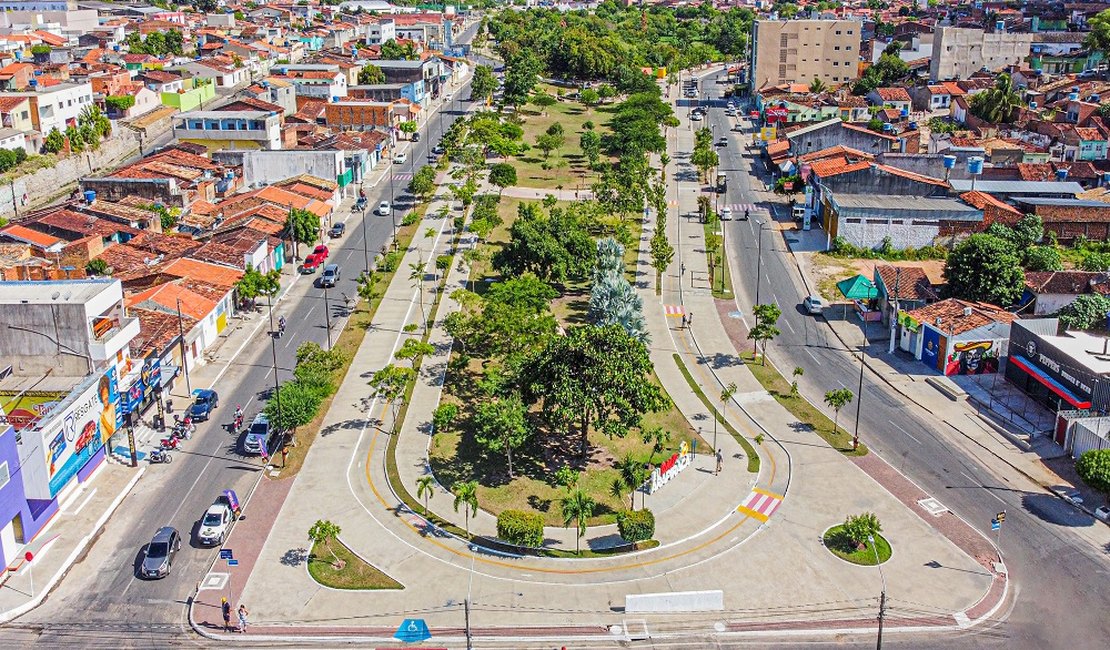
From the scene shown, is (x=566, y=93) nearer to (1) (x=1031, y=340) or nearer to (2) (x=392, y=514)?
(1) (x=1031, y=340)

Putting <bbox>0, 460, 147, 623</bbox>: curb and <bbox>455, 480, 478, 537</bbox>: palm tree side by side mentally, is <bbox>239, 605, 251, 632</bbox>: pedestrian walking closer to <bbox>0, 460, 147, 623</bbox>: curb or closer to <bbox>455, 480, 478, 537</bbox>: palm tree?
<bbox>0, 460, 147, 623</bbox>: curb

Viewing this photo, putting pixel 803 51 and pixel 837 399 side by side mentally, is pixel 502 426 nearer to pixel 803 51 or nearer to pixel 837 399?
pixel 837 399

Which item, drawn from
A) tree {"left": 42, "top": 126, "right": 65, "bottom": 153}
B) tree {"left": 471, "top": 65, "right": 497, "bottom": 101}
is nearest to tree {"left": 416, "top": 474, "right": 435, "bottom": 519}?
tree {"left": 42, "top": 126, "right": 65, "bottom": 153}

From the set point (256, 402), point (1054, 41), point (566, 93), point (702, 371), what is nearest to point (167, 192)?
point (256, 402)

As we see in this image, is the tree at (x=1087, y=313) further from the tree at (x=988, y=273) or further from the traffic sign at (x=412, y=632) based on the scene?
the traffic sign at (x=412, y=632)

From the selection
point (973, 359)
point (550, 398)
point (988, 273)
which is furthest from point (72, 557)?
point (988, 273)

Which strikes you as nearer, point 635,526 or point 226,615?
point 226,615

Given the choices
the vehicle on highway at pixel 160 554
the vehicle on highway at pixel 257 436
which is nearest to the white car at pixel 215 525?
the vehicle on highway at pixel 160 554
